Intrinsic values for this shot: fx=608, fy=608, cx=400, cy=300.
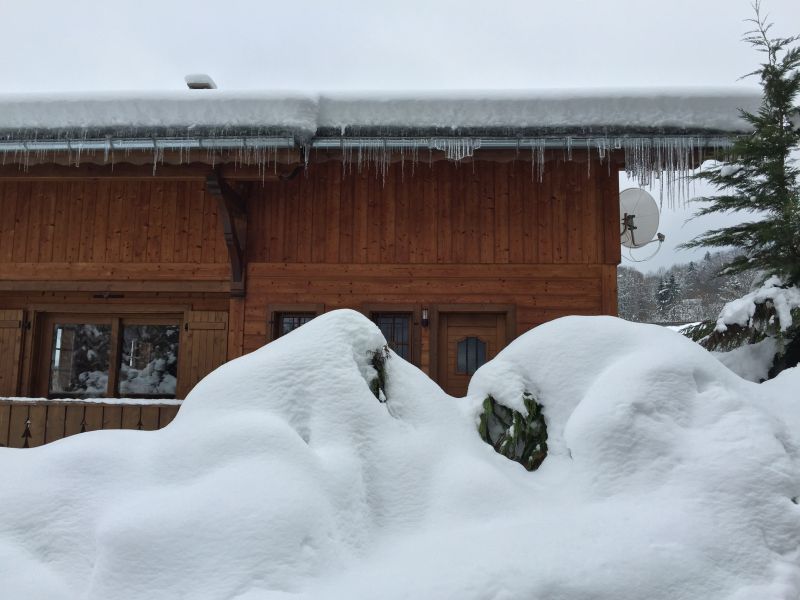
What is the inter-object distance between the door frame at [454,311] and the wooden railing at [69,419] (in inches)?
127

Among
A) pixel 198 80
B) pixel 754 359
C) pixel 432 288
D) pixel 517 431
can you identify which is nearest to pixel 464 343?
pixel 432 288

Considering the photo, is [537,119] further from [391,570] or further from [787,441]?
[391,570]

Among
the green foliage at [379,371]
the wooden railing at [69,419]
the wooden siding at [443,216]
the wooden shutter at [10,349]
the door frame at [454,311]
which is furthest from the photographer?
the wooden shutter at [10,349]

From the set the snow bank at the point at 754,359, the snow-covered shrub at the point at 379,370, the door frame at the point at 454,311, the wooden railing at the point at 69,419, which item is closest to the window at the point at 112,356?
the wooden railing at the point at 69,419

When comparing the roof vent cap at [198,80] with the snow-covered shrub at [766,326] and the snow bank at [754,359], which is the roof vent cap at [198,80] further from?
the snow bank at [754,359]

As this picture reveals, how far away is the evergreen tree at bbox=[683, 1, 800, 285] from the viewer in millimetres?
5887

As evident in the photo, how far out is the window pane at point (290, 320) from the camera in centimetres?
834

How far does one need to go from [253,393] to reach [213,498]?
32.8 inches

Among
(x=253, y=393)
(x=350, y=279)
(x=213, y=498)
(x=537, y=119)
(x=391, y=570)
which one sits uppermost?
(x=537, y=119)

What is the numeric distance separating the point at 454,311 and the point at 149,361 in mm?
4498

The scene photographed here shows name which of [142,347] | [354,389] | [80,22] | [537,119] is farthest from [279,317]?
[80,22]

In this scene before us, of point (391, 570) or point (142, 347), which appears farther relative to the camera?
point (142, 347)

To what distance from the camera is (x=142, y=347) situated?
8930 millimetres

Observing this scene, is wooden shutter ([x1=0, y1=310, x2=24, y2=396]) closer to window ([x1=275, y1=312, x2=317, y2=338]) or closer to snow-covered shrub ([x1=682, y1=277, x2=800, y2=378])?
window ([x1=275, y1=312, x2=317, y2=338])
